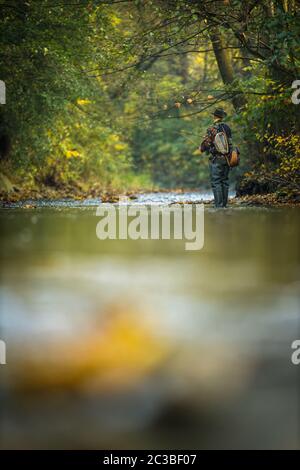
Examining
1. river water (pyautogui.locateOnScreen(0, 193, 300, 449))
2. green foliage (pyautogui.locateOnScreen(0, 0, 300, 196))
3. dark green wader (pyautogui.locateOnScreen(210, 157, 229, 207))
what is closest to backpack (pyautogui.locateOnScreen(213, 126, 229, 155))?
dark green wader (pyautogui.locateOnScreen(210, 157, 229, 207))

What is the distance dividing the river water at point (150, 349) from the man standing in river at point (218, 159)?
28.6ft

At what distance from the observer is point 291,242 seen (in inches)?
390

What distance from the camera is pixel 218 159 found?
58.5 feet

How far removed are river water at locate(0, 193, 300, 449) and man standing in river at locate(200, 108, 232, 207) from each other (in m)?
8.70

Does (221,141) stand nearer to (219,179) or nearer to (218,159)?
(218,159)

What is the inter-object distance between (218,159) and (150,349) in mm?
13384

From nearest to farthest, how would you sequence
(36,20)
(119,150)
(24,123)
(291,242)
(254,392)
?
1. (254,392)
2. (291,242)
3. (36,20)
4. (24,123)
5. (119,150)

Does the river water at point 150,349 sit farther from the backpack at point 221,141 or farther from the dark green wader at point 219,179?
the dark green wader at point 219,179

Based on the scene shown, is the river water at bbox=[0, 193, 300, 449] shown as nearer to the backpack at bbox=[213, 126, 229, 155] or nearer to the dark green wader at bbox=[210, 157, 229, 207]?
the backpack at bbox=[213, 126, 229, 155]

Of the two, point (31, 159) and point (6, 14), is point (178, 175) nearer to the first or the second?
point (31, 159)

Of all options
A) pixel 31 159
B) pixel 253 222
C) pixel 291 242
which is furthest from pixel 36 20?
pixel 291 242

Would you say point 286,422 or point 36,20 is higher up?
point 36,20

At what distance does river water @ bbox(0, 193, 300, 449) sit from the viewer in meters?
3.54

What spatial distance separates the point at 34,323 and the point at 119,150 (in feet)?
113
